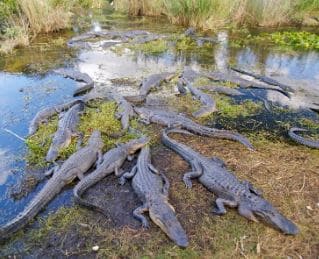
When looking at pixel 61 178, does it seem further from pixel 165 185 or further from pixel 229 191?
pixel 229 191

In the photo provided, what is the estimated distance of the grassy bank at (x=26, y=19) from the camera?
9086 mm

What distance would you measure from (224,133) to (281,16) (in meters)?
8.42

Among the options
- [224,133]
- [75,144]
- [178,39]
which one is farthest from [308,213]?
[178,39]

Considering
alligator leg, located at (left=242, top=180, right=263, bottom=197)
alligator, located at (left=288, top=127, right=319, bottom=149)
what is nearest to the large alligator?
alligator, located at (left=288, top=127, right=319, bottom=149)

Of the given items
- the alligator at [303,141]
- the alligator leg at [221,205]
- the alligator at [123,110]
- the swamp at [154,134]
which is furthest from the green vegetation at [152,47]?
the alligator leg at [221,205]

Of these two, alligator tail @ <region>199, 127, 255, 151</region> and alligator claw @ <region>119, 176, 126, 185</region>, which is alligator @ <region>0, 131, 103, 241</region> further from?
alligator tail @ <region>199, 127, 255, 151</region>

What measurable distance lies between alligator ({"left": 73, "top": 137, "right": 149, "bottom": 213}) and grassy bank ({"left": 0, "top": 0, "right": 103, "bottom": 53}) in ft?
19.1

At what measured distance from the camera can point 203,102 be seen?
6129 mm

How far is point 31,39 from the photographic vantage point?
992 centimetres

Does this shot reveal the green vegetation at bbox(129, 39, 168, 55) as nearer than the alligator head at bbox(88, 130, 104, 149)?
No

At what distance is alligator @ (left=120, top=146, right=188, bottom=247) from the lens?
3219mm

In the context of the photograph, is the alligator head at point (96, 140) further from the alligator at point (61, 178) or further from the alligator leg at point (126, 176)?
the alligator leg at point (126, 176)

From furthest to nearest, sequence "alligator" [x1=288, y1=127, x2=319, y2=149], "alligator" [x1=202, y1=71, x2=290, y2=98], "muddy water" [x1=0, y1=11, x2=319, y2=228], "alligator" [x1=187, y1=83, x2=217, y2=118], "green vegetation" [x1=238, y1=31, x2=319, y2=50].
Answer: "green vegetation" [x1=238, y1=31, x2=319, y2=50] → "alligator" [x1=202, y1=71, x2=290, y2=98] → "alligator" [x1=187, y1=83, x2=217, y2=118] → "muddy water" [x1=0, y1=11, x2=319, y2=228] → "alligator" [x1=288, y1=127, x2=319, y2=149]

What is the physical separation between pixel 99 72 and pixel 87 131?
2.90 meters
